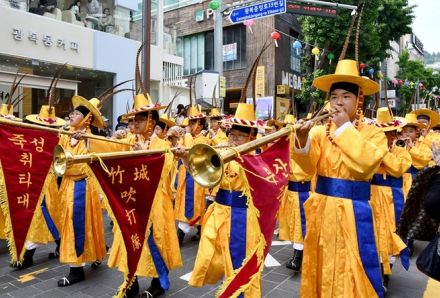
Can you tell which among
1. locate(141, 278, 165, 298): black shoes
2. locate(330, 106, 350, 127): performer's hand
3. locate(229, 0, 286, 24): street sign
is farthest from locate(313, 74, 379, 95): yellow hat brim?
locate(229, 0, 286, 24): street sign

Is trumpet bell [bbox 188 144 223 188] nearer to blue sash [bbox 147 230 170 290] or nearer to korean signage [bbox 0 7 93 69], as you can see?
blue sash [bbox 147 230 170 290]

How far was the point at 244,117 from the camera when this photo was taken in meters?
3.84

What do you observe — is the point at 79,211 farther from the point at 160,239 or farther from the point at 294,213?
the point at 294,213

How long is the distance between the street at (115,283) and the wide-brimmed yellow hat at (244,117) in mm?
1874

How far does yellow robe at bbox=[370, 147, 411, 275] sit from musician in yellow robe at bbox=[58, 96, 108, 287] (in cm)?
310

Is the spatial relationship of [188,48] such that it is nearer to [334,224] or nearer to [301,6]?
[301,6]

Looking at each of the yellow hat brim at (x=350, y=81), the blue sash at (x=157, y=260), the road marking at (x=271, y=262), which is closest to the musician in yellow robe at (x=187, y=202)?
the road marking at (x=271, y=262)

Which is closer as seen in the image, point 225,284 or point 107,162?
point 225,284

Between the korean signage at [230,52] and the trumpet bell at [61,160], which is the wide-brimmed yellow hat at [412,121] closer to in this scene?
the trumpet bell at [61,160]

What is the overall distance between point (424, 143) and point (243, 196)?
174 inches

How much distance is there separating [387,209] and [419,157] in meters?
2.07

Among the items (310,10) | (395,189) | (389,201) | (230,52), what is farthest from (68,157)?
(230,52)

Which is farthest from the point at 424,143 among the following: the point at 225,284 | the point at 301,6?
the point at 301,6

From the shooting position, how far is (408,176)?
6594 mm
